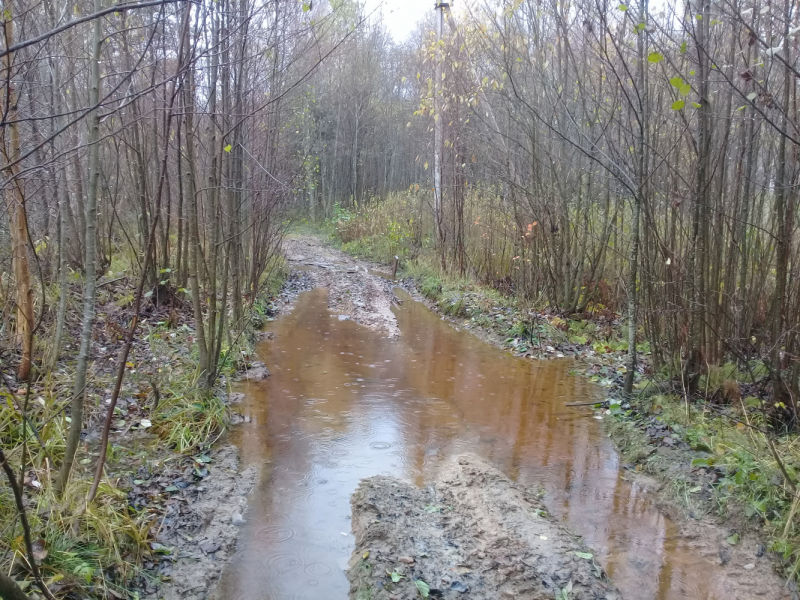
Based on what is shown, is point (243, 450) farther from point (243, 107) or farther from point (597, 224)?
point (597, 224)

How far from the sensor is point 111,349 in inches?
253

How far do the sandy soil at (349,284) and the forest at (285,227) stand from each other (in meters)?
1.28

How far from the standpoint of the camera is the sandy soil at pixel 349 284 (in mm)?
10680

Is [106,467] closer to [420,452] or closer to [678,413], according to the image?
[420,452]

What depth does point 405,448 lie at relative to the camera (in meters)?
5.27

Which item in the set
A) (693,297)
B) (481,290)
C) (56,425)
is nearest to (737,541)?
(693,297)

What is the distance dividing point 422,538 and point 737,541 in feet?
7.01

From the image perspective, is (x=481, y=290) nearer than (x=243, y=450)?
No

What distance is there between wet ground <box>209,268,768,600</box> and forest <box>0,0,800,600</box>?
1.95 feet

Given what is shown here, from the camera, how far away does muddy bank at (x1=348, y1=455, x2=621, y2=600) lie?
326 centimetres

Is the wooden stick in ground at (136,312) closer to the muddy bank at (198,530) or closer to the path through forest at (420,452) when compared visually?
the muddy bank at (198,530)

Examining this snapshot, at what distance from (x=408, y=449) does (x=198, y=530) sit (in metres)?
2.06

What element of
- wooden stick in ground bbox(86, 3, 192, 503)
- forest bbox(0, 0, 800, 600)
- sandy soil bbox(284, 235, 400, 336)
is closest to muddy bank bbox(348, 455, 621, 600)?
forest bbox(0, 0, 800, 600)

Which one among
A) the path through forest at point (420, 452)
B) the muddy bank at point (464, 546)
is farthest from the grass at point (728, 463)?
the muddy bank at point (464, 546)
